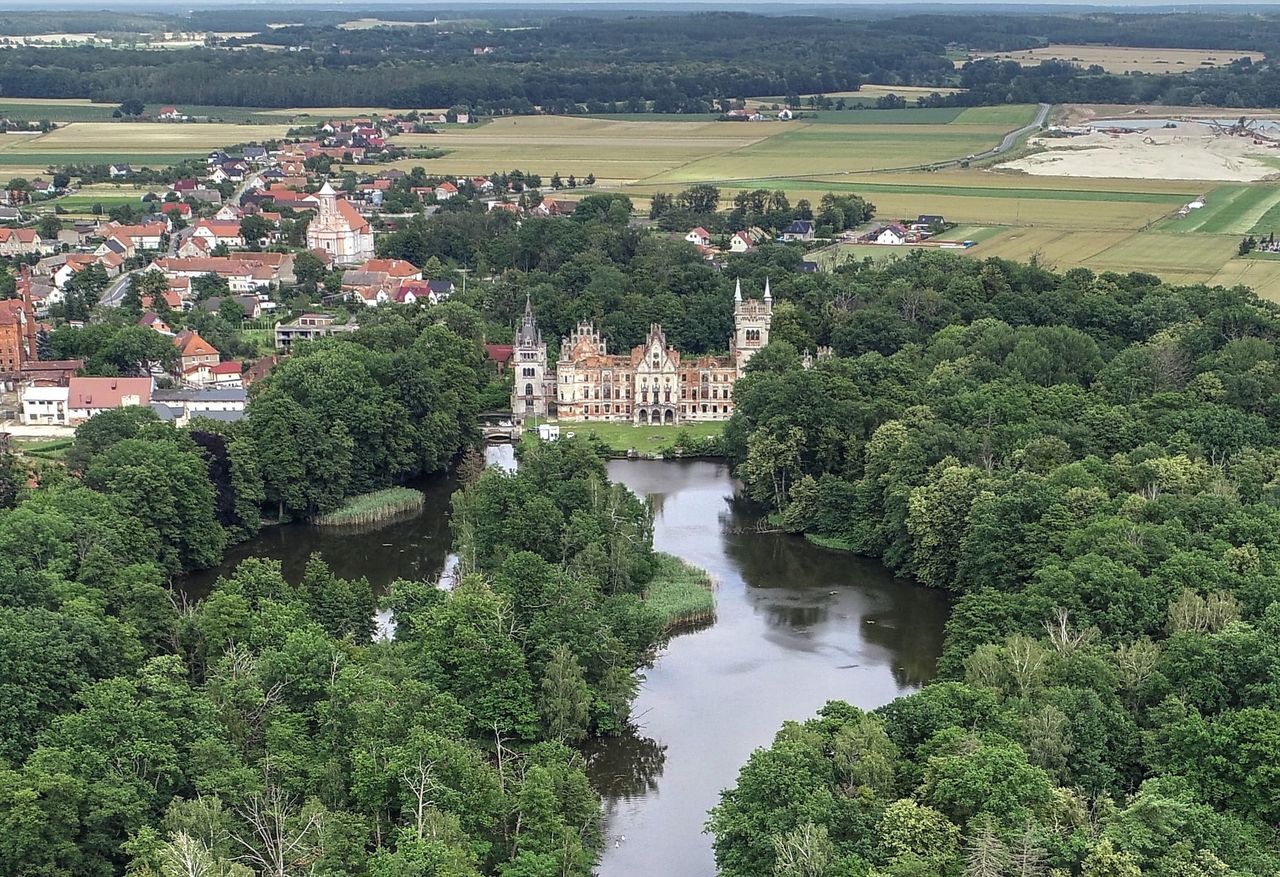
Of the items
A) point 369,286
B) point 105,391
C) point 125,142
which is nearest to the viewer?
point 105,391

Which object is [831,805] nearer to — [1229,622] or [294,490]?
[1229,622]

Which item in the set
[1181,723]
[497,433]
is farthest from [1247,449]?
[497,433]

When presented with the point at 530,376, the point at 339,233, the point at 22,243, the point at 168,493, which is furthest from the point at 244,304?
the point at 168,493

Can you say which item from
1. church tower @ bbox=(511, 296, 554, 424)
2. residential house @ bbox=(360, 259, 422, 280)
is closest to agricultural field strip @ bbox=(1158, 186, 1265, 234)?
residential house @ bbox=(360, 259, 422, 280)

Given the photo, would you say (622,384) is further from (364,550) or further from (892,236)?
(892,236)

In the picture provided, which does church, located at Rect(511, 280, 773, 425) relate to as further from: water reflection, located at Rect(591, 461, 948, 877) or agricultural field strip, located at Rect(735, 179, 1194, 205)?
agricultural field strip, located at Rect(735, 179, 1194, 205)

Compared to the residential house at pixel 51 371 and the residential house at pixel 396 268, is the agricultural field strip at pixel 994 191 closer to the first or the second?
the residential house at pixel 396 268
